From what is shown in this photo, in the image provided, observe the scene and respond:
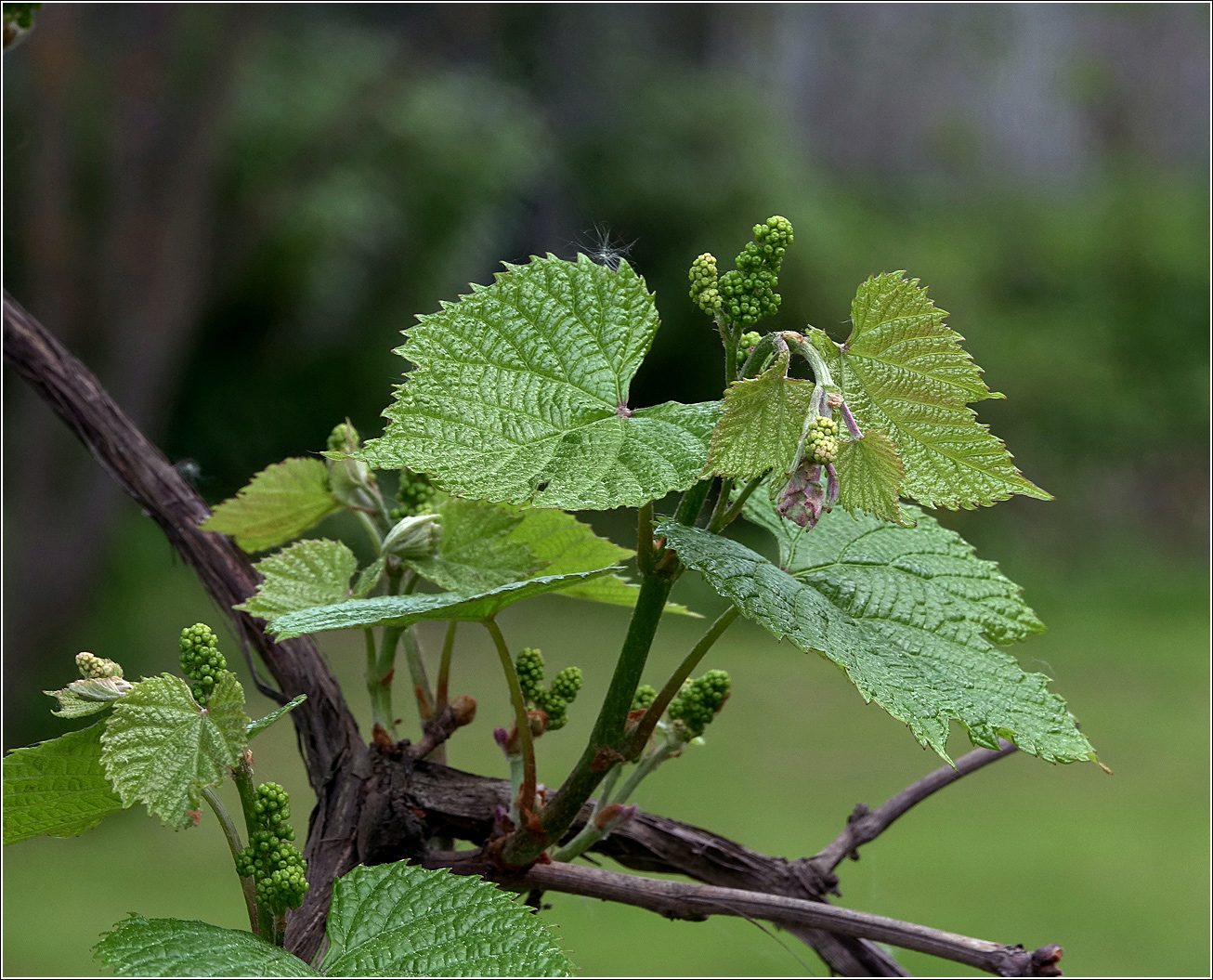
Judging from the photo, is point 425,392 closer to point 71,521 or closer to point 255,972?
point 255,972

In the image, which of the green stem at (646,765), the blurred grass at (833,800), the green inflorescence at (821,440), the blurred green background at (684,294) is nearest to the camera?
the green inflorescence at (821,440)

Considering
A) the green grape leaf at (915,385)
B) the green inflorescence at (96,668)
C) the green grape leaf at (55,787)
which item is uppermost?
the green grape leaf at (915,385)

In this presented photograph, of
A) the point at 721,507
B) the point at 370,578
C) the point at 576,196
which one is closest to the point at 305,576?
the point at 370,578

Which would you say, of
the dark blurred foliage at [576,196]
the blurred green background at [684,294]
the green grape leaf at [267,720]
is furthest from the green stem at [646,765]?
the dark blurred foliage at [576,196]

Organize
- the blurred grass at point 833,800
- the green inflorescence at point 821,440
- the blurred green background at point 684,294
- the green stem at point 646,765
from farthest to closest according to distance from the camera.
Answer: the blurred green background at point 684,294 < the blurred grass at point 833,800 < the green stem at point 646,765 < the green inflorescence at point 821,440

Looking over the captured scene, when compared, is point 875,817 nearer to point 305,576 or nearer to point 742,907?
point 742,907

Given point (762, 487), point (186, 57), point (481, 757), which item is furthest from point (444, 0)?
point (762, 487)

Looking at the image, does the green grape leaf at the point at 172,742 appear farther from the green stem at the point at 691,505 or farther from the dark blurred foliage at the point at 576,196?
the dark blurred foliage at the point at 576,196
